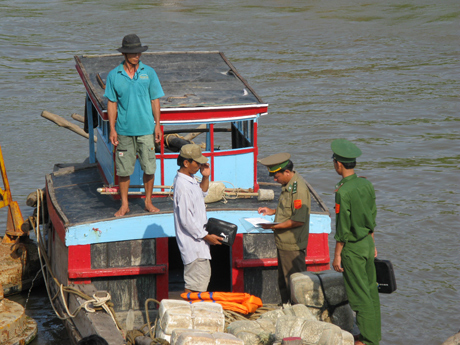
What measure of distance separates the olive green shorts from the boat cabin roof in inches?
21.0

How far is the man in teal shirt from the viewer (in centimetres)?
759

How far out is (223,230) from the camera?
670 centimetres

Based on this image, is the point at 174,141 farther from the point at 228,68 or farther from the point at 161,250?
the point at 161,250

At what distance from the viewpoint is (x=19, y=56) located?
88.5ft

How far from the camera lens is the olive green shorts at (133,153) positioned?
7801 mm

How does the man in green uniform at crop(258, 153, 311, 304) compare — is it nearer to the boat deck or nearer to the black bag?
the black bag

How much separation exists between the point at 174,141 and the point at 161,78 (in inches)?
47.3

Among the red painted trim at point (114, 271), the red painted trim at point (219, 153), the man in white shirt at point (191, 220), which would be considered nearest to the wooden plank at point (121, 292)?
the red painted trim at point (114, 271)

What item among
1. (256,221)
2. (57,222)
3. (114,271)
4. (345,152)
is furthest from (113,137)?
(345,152)

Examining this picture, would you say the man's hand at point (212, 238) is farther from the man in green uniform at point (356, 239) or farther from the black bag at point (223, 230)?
the man in green uniform at point (356, 239)

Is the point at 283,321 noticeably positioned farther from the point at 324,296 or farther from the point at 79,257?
the point at 79,257

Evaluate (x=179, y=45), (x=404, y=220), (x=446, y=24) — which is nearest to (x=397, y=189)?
(x=404, y=220)

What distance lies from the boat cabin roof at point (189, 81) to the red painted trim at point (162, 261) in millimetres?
1597

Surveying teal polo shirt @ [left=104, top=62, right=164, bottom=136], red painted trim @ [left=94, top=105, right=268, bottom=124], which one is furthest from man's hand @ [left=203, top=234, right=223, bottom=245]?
red painted trim @ [left=94, top=105, right=268, bottom=124]
